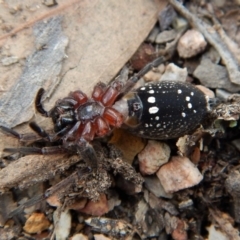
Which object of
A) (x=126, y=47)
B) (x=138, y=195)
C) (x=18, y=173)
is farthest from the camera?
(x=126, y=47)

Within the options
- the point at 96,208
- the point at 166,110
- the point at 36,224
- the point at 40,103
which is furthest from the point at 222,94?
the point at 36,224

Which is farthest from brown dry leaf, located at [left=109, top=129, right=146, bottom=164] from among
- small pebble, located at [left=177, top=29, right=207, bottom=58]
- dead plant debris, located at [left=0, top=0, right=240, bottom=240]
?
small pebble, located at [left=177, top=29, right=207, bottom=58]

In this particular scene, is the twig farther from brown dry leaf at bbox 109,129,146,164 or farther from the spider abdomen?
brown dry leaf at bbox 109,129,146,164

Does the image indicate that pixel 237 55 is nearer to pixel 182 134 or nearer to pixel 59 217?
pixel 182 134

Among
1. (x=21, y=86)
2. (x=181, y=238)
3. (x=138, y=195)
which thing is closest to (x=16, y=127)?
(x=21, y=86)

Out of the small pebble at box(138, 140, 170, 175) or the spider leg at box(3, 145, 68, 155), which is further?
the small pebble at box(138, 140, 170, 175)

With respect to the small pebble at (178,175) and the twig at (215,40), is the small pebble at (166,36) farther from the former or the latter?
the small pebble at (178,175)

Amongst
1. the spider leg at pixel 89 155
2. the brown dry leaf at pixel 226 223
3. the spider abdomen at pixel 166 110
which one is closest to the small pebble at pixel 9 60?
the spider leg at pixel 89 155
